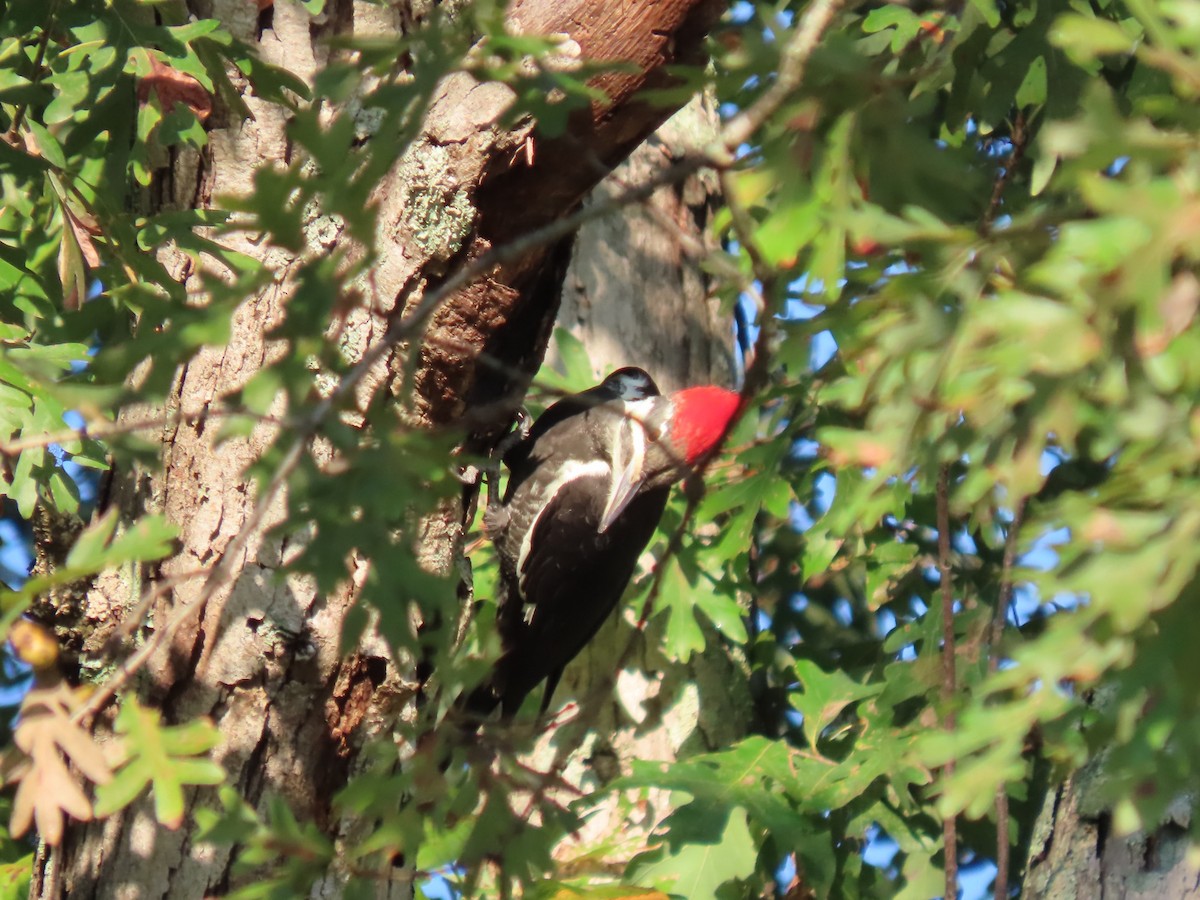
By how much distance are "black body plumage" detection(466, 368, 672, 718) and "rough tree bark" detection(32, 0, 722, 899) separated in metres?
1.02

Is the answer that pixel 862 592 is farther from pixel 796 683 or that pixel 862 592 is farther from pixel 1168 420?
pixel 1168 420

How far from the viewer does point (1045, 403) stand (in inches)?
41.1

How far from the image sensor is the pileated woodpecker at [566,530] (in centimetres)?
356

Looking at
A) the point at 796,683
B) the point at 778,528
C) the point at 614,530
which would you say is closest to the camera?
the point at 614,530

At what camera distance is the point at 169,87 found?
2281mm

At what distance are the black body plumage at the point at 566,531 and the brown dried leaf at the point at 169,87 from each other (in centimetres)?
151

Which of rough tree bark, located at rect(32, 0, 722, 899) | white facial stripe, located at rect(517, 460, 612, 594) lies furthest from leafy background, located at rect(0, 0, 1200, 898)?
white facial stripe, located at rect(517, 460, 612, 594)

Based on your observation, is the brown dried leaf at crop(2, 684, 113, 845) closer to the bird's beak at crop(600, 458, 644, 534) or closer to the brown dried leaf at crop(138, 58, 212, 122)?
the brown dried leaf at crop(138, 58, 212, 122)

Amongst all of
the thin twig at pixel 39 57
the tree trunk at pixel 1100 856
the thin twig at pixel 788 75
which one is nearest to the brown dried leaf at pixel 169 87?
the thin twig at pixel 39 57

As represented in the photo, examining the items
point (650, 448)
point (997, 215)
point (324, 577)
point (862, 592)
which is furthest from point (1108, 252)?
point (862, 592)

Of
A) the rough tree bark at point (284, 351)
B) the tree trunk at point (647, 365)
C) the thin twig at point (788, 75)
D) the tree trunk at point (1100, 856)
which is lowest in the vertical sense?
the tree trunk at point (647, 365)

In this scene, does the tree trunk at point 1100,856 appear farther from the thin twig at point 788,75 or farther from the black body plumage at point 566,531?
the black body plumage at point 566,531

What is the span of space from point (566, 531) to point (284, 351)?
4.89 ft

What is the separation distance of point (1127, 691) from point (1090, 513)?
0.48ft
